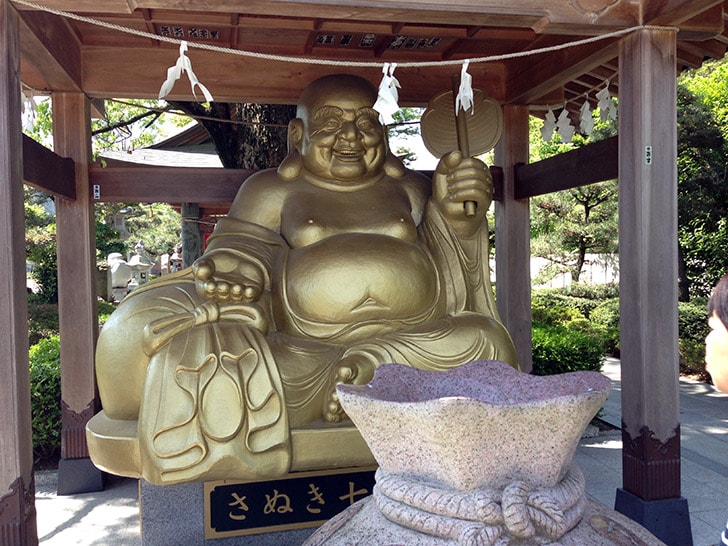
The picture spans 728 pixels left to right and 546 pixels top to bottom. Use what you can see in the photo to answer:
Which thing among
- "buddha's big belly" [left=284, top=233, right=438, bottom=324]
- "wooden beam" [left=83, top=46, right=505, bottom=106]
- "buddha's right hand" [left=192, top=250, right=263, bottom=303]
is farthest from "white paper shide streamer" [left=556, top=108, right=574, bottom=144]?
"buddha's right hand" [left=192, top=250, right=263, bottom=303]

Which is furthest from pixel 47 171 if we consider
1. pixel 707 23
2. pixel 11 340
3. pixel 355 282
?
pixel 707 23

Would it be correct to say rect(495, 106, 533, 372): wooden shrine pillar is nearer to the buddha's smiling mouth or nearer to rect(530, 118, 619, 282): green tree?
the buddha's smiling mouth

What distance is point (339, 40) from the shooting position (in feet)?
13.8

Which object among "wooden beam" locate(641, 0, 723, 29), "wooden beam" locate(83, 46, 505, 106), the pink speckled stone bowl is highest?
"wooden beam" locate(83, 46, 505, 106)

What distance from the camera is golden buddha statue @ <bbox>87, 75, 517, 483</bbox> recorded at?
2.76 meters

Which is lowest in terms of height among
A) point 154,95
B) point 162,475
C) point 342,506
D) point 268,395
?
point 342,506

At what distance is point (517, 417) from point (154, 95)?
376cm

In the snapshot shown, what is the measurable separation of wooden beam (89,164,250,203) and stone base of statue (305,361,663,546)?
3209 mm

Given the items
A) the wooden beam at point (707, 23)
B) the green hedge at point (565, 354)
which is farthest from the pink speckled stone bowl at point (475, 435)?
the green hedge at point (565, 354)

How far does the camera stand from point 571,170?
13.4ft

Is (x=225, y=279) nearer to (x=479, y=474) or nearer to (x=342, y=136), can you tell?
(x=342, y=136)

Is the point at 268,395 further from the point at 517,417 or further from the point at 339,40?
the point at 339,40

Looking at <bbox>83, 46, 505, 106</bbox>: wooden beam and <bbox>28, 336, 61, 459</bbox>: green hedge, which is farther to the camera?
<bbox>28, 336, 61, 459</bbox>: green hedge

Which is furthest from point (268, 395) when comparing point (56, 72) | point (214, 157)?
point (214, 157)
